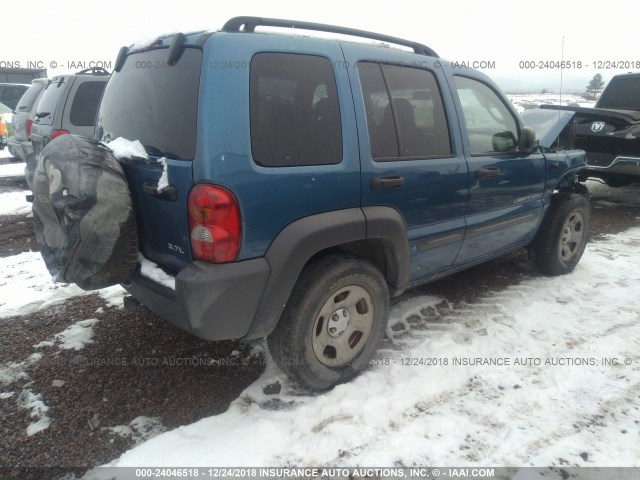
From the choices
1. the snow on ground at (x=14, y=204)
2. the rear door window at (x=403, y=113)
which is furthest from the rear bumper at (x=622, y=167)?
the snow on ground at (x=14, y=204)

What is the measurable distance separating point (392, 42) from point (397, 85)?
42 cm

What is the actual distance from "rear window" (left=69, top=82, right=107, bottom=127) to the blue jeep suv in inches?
147

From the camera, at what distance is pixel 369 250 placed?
9.29 ft

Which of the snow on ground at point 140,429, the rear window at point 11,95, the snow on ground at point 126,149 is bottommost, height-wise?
the snow on ground at point 140,429

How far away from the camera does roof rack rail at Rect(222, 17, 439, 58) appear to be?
7.44 ft

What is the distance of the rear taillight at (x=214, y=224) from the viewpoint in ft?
6.68

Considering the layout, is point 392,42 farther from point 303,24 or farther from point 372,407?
point 372,407

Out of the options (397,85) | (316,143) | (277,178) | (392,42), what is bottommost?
(277,178)

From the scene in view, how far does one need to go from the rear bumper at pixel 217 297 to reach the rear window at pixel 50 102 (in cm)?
507

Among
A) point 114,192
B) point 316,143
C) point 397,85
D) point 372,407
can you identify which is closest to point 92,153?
point 114,192

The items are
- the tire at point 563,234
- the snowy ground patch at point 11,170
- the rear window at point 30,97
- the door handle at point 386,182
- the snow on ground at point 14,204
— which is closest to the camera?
the door handle at point 386,182

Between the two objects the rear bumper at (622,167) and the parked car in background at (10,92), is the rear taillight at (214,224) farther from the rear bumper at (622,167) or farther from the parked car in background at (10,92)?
the parked car in background at (10,92)

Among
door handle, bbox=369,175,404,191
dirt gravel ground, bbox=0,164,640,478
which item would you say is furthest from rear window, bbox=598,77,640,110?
door handle, bbox=369,175,404,191

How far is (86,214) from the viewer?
2.17 meters
